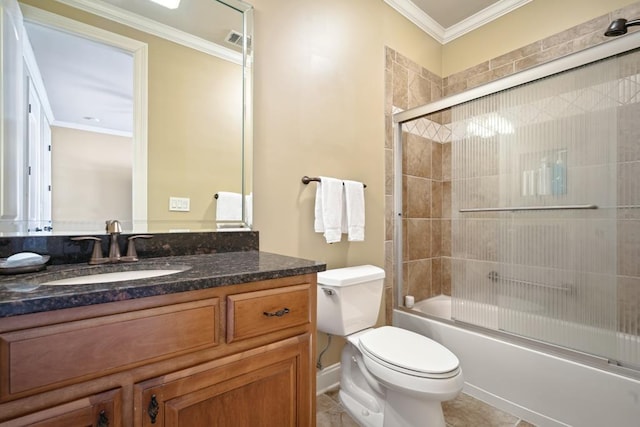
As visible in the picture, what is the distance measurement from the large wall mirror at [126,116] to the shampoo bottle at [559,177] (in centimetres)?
157

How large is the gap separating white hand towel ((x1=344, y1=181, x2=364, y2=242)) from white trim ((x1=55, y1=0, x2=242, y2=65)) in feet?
3.01

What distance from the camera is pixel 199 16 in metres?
1.42

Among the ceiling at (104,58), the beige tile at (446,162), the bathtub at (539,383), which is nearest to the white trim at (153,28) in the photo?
the ceiling at (104,58)

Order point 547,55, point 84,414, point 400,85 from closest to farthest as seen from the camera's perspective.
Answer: point 84,414, point 547,55, point 400,85

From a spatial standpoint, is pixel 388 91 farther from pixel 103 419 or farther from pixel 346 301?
pixel 103 419

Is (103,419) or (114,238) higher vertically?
(114,238)

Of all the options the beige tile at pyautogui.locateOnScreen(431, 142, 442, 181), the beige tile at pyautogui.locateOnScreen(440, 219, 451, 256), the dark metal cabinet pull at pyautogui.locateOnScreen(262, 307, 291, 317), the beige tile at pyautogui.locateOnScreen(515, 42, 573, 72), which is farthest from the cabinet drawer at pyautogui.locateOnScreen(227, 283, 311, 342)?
the beige tile at pyautogui.locateOnScreen(515, 42, 573, 72)

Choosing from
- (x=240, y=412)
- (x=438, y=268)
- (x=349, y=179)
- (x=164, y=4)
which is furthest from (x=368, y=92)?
(x=240, y=412)

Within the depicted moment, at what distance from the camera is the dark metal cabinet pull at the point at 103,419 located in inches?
25.5

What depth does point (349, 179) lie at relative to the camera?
200cm

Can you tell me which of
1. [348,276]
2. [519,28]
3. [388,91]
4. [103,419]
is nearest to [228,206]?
[348,276]

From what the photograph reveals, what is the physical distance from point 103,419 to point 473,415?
1.72 metres

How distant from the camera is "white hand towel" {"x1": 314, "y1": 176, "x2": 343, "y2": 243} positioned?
1738mm

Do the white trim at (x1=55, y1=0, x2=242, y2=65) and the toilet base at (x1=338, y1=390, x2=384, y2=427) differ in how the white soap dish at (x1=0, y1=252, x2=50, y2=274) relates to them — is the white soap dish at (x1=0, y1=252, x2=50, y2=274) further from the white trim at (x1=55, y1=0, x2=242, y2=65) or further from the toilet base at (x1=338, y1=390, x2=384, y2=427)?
the toilet base at (x1=338, y1=390, x2=384, y2=427)
